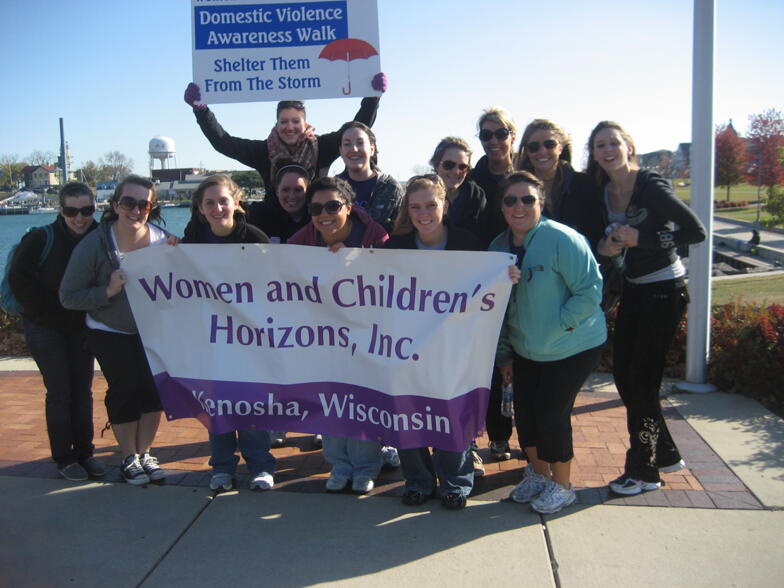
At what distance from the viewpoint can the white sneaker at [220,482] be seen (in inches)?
159

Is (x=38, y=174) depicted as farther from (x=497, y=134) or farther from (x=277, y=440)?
(x=497, y=134)

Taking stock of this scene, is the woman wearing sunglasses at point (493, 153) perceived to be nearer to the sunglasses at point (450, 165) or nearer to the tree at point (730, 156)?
the sunglasses at point (450, 165)

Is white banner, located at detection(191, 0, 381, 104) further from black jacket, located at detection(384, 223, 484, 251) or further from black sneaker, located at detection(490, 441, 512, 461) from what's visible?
black sneaker, located at detection(490, 441, 512, 461)

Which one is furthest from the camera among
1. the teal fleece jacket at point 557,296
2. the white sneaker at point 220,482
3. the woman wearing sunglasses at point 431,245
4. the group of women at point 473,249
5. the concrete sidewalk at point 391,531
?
the white sneaker at point 220,482

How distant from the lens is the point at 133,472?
13.5ft

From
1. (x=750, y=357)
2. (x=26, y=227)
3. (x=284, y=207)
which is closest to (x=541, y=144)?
(x=284, y=207)

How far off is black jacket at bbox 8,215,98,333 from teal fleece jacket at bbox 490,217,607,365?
2758mm

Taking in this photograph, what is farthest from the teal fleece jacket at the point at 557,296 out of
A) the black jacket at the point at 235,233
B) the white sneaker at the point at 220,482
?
the white sneaker at the point at 220,482

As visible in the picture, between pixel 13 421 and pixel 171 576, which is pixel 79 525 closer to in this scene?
pixel 171 576

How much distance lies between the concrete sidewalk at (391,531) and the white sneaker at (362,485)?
0.18 ft

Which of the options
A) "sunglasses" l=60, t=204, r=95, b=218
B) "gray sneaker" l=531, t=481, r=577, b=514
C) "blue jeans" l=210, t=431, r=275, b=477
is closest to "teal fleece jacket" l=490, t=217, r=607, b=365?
"gray sneaker" l=531, t=481, r=577, b=514

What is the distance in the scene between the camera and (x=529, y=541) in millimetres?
3330

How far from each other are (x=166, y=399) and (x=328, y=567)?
61.7 inches

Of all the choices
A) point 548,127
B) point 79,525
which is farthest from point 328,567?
point 548,127
